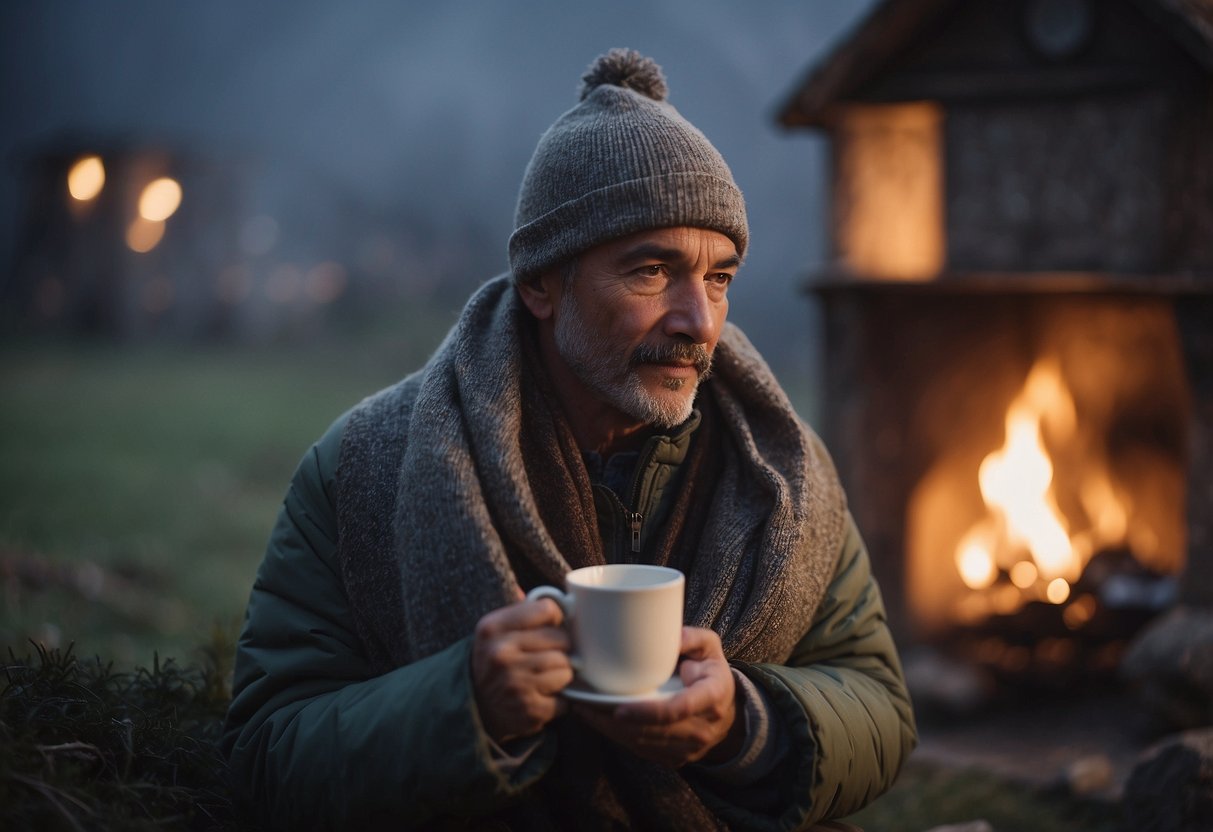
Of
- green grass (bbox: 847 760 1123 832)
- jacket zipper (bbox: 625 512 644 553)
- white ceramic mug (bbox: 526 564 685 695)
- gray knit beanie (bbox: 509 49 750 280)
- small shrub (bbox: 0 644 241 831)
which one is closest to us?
white ceramic mug (bbox: 526 564 685 695)

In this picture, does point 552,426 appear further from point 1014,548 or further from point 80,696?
point 1014,548

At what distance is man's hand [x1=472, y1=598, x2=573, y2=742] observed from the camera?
1868mm

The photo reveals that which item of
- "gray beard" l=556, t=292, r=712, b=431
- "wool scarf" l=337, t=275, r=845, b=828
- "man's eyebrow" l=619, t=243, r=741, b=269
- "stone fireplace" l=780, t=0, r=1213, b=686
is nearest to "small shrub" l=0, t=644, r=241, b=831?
"wool scarf" l=337, t=275, r=845, b=828

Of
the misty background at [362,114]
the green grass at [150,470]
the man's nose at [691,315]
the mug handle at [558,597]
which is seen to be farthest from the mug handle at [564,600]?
the misty background at [362,114]

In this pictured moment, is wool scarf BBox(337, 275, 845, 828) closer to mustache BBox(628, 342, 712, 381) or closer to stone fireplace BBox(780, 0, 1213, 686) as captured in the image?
mustache BBox(628, 342, 712, 381)

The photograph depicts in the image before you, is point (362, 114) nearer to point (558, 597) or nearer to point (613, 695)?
point (558, 597)

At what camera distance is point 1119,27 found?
15.8 ft

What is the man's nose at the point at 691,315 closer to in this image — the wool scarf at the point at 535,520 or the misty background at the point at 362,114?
the wool scarf at the point at 535,520

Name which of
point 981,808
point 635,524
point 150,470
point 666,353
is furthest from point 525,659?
point 150,470

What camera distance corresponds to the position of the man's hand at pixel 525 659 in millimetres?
1868

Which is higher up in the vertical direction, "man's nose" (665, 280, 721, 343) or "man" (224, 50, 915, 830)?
"man's nose" (665, 280, 721, 343)

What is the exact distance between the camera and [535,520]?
219cm

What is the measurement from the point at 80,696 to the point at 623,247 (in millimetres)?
1553

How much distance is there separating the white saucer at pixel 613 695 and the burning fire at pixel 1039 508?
392 centimetres
